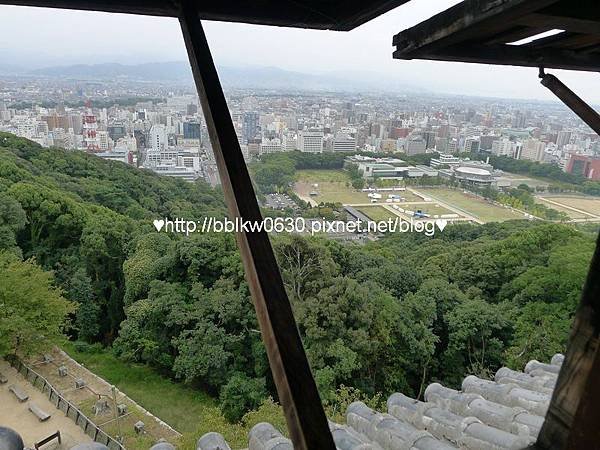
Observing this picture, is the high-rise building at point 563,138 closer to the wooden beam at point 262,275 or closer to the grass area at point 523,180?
the grass area at point 523,180

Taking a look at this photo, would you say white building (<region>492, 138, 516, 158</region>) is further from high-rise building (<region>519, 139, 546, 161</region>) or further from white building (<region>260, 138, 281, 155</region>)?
white building (<region>260, 138, 281, 155</region>)

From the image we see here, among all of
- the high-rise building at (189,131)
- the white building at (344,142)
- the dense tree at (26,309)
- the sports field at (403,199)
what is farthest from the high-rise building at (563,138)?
the dense tree at (26,309)

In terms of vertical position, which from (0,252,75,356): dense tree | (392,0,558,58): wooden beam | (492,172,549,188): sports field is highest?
(392,0,558,58): wooden beam

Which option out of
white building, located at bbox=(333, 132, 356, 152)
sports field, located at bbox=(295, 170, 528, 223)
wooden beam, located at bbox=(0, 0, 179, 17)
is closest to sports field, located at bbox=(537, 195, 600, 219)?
sports field, located at bbox=(295, 170, 528, 223)

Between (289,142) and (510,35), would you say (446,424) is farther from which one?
(289,142)

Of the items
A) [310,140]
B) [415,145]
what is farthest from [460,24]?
[415,145]

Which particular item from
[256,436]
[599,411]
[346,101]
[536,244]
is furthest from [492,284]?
[599,411]
